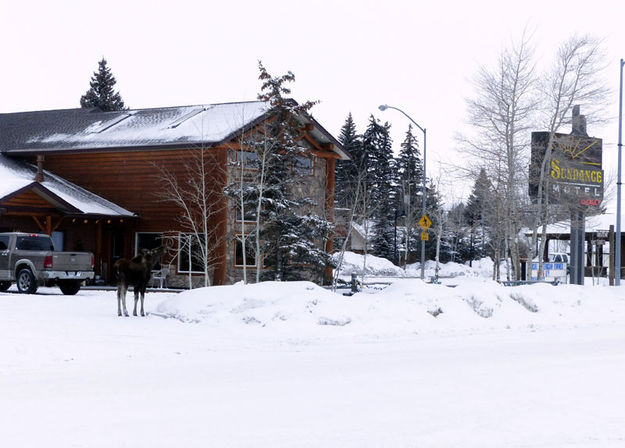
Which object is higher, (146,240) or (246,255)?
(146,240)

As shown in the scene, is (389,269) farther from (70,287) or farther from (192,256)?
(70,287)

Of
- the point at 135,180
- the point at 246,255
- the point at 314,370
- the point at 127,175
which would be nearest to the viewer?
the point at 314,370

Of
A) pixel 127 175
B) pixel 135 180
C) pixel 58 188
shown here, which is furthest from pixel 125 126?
pixel 58 188

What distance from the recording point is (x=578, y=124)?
35.8 metres

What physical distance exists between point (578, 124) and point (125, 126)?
65.1 feet

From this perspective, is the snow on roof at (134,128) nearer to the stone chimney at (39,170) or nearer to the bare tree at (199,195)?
the bare tree at (199,195)

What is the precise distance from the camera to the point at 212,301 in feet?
64.3

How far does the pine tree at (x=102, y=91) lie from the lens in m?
85.8

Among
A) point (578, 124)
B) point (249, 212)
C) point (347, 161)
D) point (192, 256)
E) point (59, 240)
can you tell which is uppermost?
point (347, 161)

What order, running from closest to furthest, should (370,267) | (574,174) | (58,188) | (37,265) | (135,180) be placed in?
1. (37,265)
2. (574,174)
3. (58,188)
4. (135,180)
5. (370,267)

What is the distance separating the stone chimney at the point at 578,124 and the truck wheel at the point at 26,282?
21379 millimetres

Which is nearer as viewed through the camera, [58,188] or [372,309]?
[372,309]

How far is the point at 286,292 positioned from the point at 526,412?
10.3 metres

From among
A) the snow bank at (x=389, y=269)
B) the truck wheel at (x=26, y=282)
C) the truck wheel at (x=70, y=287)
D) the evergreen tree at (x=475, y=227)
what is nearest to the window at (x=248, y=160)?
the truck wheel at (x=70, y=287)
